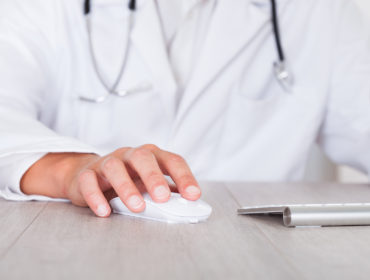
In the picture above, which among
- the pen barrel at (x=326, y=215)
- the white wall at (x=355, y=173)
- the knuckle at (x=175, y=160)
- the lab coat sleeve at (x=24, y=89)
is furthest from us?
the white wall at (x=355, y=173)

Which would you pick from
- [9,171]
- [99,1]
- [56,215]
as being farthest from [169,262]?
[99,1]

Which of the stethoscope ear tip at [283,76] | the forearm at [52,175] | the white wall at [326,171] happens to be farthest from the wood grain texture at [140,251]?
the white wall at [326,171]

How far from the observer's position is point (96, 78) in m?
1.06

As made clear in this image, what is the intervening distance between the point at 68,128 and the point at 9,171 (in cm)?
37

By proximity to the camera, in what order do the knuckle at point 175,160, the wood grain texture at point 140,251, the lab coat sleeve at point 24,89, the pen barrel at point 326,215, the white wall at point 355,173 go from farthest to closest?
the white wall at point 355,173 → the lab coat sleeve at point 24,89 → the knuckle at point 175,160 → the pen barrel at point 326,215 → the wood grain texture at point 140,251

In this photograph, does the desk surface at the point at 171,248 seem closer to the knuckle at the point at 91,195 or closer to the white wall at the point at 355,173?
the knuckle at the point at 91,195

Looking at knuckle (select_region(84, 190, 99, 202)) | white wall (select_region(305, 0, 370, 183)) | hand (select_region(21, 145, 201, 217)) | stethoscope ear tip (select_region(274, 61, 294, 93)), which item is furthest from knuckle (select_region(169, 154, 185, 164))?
white wall (select_region(305, 0, 370, 183))

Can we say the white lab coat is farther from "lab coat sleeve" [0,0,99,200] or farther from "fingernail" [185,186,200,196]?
"fingernail" [185,186,200,196]

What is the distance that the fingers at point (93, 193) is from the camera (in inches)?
21.9

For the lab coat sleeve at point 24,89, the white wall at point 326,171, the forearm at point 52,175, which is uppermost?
the lab coat sleeve at point 24,89

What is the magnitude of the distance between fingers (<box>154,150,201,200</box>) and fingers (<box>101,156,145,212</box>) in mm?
53

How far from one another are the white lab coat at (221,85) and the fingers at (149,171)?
435 millimetres

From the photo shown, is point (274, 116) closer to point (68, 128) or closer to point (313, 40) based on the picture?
point (313, 40)

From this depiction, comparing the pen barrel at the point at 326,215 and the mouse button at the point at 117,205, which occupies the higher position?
the pen barrel at the point at 326,215
